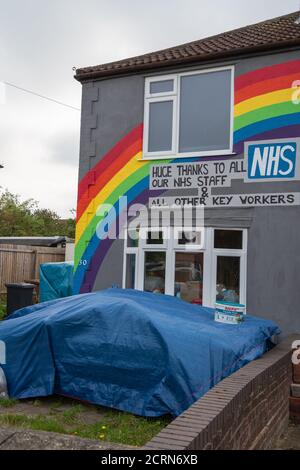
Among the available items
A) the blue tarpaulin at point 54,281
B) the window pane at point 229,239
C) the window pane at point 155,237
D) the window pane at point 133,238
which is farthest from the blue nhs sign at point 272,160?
the blue tarpaulin at point 54,281

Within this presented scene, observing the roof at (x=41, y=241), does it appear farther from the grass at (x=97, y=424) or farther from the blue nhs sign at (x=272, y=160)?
the grass at (x=97, y=424)

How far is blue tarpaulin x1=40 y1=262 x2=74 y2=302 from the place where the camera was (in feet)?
49.3

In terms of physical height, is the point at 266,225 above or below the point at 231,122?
below

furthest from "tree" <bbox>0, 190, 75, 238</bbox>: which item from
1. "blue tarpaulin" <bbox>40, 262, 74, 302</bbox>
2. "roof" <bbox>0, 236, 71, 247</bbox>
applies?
"blue tarpaulin" <bbox>40, 262, 74, 302</bbox>

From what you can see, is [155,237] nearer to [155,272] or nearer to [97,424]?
[155,272]

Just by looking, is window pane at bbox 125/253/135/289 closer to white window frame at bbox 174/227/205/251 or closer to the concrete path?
white window frame at bbox 174/227/205/251

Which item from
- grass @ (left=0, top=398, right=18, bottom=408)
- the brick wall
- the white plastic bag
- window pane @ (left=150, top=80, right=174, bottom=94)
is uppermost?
window pane @ (left=150, top=80, right=174, bottom=94)

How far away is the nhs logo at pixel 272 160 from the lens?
9008 mm

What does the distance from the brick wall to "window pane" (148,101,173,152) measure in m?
5.12

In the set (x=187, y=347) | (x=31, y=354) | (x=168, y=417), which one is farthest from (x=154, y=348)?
(x=31, y=354)

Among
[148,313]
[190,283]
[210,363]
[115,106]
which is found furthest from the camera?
[115,106]

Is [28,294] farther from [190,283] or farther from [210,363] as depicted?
[210,363]

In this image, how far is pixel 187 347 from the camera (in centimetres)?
561

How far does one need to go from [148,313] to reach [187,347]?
0.65 m
